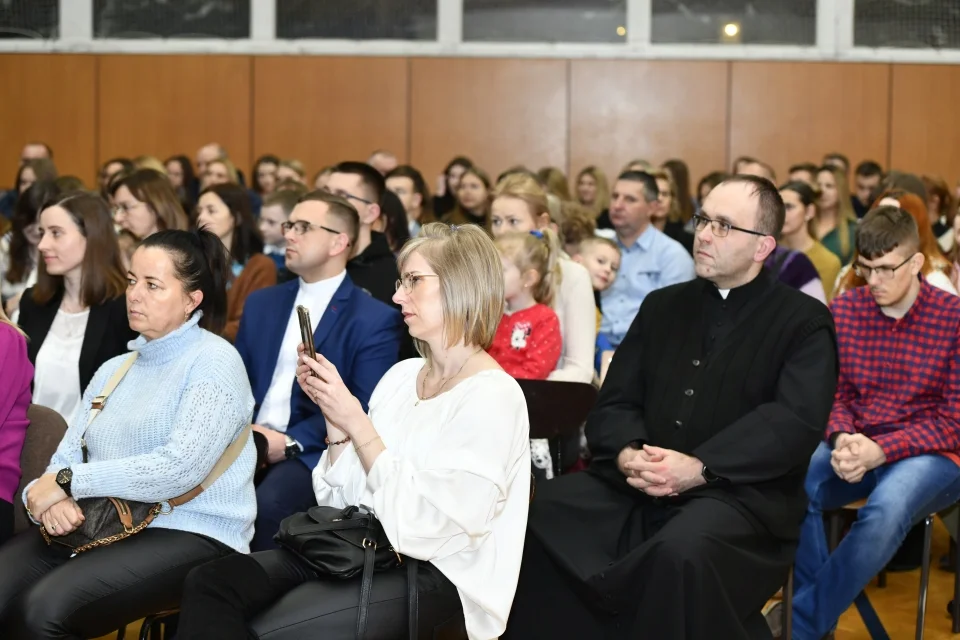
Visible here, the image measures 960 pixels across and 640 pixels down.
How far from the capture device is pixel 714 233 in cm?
360

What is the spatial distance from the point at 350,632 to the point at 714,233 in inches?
70.6

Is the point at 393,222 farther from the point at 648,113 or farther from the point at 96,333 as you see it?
the point at 648,113

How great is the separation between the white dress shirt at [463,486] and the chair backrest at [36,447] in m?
1.09

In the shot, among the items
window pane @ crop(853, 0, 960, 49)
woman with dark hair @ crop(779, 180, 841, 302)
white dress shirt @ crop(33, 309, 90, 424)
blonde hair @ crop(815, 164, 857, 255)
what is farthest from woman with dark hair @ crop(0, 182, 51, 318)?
window pane @ crop(853, 0, 960, 49)

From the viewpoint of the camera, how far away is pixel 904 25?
11.2 meters

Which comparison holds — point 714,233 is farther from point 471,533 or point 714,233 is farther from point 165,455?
point 165,455

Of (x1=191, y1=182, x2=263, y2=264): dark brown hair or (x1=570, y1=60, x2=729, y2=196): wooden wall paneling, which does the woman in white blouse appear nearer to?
(x1=191, y1=182, x2=263, y2=264): dark brown hair

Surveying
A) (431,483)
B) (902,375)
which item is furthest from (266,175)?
(431,483)

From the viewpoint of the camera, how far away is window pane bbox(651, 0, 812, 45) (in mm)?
11109

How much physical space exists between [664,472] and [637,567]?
1.04ft

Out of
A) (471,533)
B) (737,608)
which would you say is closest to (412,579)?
(471,533)

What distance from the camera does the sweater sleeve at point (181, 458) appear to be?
9.76 feet

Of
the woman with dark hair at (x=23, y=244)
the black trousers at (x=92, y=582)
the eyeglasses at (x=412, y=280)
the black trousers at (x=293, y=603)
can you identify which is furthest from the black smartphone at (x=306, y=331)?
the woman with dark hair at (x=23, y=244)

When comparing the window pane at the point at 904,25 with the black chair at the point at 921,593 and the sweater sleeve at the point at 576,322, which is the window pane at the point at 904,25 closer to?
the sweater sleeve at the point at 576,322
